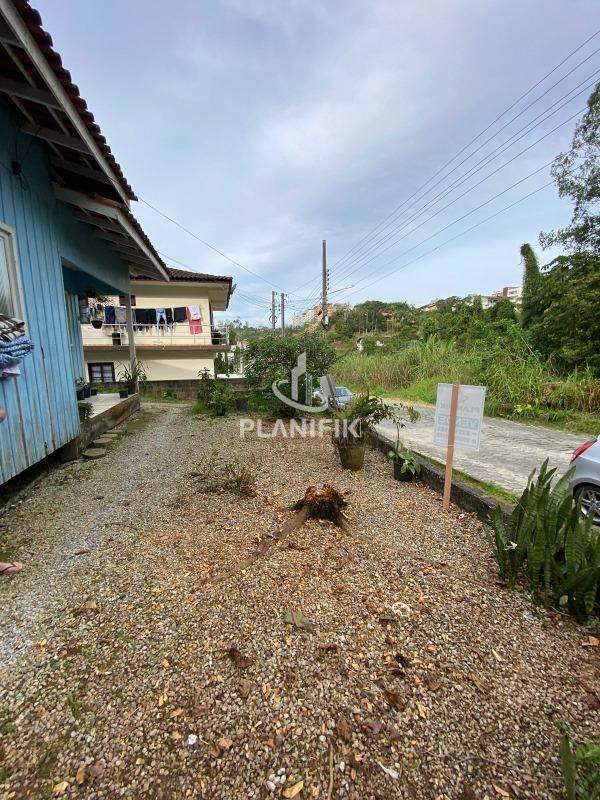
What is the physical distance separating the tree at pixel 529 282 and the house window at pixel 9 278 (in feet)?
62.0

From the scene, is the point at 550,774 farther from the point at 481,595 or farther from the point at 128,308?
the point at 128,308

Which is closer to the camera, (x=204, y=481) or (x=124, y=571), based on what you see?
(x=124, y=571)

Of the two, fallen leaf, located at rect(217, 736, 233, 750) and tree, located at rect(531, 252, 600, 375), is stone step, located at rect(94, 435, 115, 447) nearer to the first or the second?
fallen leaf, located at rect(217, 736, 233, 750)

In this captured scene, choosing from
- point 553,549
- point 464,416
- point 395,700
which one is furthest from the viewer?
point 464,416

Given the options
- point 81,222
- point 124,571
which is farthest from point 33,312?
point 124,571

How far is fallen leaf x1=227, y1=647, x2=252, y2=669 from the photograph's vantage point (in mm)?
1770

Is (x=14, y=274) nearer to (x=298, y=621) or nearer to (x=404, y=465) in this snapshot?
(x=298, y=621)

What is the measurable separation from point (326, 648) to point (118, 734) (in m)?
1.00

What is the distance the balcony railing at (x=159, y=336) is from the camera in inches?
608

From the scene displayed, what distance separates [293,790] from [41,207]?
5.83 m

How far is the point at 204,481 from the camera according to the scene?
14.0 feet

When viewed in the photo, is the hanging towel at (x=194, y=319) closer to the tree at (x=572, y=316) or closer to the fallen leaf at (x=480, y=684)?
the tree at (x=572, y=316)

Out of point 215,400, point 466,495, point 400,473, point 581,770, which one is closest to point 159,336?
point 215,400

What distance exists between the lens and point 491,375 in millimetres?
9805
